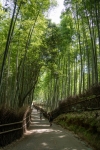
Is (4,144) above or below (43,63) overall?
below

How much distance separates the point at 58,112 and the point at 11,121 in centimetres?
1363

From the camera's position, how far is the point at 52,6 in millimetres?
13500

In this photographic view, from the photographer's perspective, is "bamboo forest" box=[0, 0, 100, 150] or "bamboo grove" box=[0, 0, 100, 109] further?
"bamboo grove" box=[0, 0, 100, 109]

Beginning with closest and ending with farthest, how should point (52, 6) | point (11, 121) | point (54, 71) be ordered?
point (11, 121) < point (52, 6) < point (54, 71)

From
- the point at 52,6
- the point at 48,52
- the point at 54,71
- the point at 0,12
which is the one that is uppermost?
the point at 52,6

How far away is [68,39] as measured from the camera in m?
20.6

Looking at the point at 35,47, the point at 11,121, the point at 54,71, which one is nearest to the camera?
the point at 11,121

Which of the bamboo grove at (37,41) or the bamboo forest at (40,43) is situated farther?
the bamboo grove at (37,41)

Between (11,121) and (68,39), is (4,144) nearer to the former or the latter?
(11,121)

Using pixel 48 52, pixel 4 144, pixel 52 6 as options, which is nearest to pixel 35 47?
pixel 48 52

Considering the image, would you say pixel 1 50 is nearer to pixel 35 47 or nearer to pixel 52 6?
pixel 35 47

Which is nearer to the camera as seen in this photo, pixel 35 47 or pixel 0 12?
pixel 0 12

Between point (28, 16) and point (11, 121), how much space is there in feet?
21.9

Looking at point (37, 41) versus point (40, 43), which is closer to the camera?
point (37, 41)
